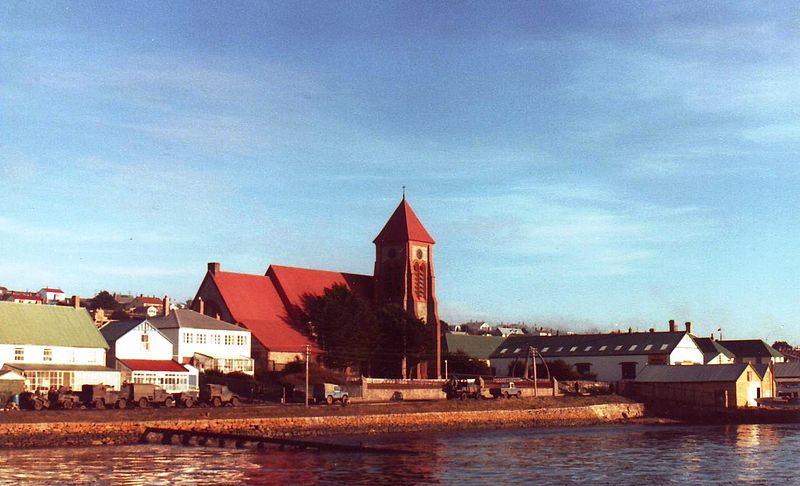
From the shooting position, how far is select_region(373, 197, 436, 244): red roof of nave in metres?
125

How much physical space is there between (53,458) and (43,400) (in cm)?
1570

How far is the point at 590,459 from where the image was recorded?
54.7m

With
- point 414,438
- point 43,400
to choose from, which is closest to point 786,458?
point 414,438

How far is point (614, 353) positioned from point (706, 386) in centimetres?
1588

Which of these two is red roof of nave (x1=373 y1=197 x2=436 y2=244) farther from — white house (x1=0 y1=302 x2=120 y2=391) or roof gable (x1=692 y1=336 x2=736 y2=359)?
white house (x1=0 y1=302 x2=120 y2=391)

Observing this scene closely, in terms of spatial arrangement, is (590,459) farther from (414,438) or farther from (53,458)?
(53,458)

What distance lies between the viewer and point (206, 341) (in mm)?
93938

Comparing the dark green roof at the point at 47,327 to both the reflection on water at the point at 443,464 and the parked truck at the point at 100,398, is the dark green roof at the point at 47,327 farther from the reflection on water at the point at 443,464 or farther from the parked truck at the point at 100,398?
the reflection on water at the point at 443,464

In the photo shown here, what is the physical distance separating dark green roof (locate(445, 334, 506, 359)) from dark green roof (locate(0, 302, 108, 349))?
64074mm

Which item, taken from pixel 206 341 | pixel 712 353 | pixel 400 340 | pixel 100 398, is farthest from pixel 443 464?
pixel 712 353

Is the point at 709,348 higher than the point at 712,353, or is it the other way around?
the point at 709,348

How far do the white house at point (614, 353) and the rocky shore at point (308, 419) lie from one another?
744 inches

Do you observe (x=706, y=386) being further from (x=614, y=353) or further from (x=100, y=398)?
(x=100, y=398)

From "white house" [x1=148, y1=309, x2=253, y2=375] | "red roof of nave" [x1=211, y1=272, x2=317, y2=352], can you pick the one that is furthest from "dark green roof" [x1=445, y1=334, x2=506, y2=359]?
"white house" [x1=148, y1=309, x2=253, y2=375]
